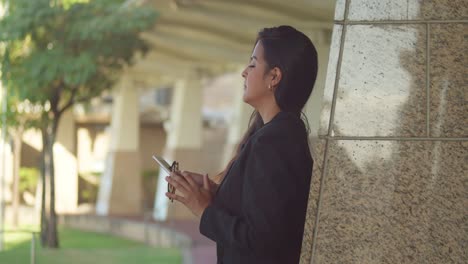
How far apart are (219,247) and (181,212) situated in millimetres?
25743

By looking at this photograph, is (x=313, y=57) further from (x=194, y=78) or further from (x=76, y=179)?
(x=76, y=179)

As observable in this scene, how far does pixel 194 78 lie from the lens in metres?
29.0

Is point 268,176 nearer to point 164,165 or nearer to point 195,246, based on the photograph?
point 164,165

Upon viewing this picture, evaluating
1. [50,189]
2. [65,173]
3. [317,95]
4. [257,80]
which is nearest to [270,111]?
[257,80]

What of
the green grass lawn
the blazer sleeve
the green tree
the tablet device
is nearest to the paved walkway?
the green grass lawn

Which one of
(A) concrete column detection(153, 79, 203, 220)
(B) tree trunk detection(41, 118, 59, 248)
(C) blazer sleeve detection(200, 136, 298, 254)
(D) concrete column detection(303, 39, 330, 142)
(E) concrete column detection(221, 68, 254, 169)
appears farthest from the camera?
(A) concrete column detection(153, 79, 203, 220)

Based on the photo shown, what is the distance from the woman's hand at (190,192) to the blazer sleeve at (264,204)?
13 cm

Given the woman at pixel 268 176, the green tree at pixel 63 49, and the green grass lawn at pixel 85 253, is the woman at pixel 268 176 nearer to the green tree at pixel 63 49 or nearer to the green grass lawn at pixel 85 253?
the green grass lawn at pixel 85 253

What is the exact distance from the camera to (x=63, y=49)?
1909 cm

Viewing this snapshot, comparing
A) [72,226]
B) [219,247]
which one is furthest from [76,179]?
[219,247]

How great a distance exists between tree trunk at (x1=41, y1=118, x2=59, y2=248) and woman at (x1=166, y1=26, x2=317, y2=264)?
1721cm

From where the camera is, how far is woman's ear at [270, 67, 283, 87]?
8.95 feet

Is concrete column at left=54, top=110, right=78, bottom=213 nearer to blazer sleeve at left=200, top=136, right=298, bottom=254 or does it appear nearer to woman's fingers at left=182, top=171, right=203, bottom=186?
woman's fingers at left=182, top=171, right=203, bottom=186

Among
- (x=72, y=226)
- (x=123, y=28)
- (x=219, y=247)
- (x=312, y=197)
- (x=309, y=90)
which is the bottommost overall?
(x=72, y=226)
